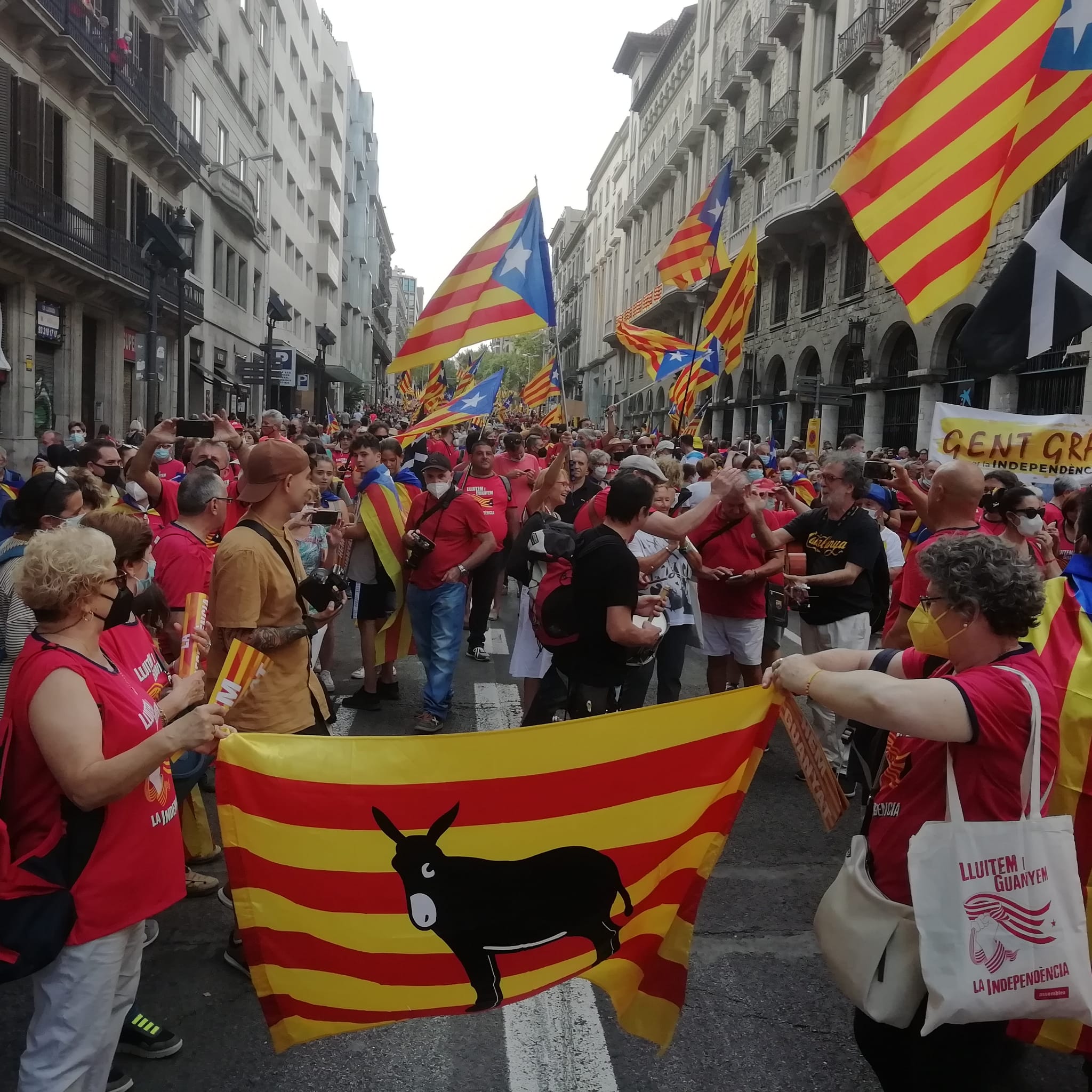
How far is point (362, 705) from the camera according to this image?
714 cm

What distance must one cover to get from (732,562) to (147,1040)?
14.1 feet

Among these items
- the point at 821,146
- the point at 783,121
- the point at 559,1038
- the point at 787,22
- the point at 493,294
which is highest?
the point at 787,22

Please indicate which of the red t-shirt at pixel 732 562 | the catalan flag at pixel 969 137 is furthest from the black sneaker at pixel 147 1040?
the red t-shirt at pixel 732 562

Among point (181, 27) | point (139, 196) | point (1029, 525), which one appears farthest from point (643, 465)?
point (181, 27)

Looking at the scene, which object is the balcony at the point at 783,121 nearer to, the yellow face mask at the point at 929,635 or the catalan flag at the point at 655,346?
the catalan flag at the point at 655,346

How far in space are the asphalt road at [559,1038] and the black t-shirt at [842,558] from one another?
2135mm

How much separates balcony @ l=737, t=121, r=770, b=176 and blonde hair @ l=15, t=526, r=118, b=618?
34.8 m

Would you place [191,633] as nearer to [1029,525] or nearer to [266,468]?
[266,468]

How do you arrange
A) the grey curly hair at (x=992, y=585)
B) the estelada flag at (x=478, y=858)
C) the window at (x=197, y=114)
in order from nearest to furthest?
the grey curly hair at (x=992, y=585) < the estelada flag at (x=478, y=858) < the window at (x=197, y=114)

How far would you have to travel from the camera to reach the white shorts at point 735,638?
6.39 metres

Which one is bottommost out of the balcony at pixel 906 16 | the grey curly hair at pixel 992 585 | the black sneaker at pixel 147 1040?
the black sneaker at pixel 147 1040

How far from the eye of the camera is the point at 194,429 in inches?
248

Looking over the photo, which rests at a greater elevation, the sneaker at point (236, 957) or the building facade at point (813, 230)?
the building facade at point (813, 230)

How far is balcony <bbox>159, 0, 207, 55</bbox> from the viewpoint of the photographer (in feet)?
89.0
